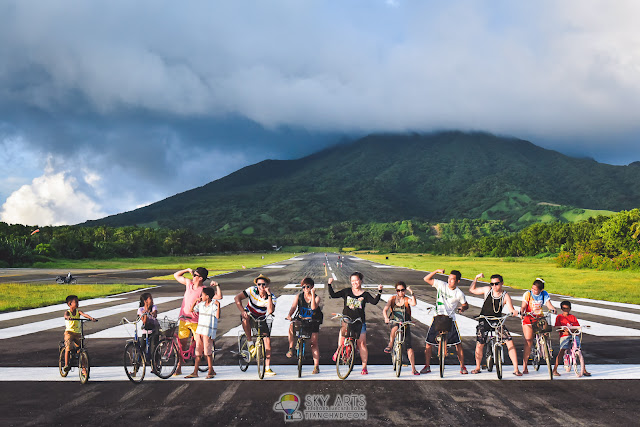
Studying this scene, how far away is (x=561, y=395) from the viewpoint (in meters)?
7.87

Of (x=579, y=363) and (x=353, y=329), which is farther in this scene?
(x=579, y=363)

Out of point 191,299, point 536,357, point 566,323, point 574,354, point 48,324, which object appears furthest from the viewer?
point 48,324

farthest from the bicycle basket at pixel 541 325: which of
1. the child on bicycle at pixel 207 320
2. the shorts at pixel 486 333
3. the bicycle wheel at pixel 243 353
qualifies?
the child on bicycle at pixel 207 320

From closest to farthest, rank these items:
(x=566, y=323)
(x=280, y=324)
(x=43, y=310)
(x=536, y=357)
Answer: (x=566, y=323) < (x=536, y=357) < (x=280, y=324) < (x=43, y=310)

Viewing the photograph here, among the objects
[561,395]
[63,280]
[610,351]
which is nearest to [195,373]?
[561,395]

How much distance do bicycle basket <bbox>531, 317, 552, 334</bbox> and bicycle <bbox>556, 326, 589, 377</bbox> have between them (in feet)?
1.63

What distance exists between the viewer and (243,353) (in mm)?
9172

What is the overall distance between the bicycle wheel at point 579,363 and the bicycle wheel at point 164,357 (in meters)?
8.28

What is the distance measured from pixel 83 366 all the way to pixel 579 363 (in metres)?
10.1

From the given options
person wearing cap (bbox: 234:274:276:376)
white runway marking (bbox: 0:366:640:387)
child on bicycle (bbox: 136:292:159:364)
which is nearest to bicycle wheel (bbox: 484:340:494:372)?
white runway marking (bbox: 0:366:640:387)

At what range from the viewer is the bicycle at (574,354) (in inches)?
354

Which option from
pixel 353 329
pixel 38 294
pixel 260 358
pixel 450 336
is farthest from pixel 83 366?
pixel 38 294

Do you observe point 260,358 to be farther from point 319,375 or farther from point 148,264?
point 148,264

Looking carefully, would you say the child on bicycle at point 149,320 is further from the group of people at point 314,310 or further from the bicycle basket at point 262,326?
the bicycle basket at point 262,326
